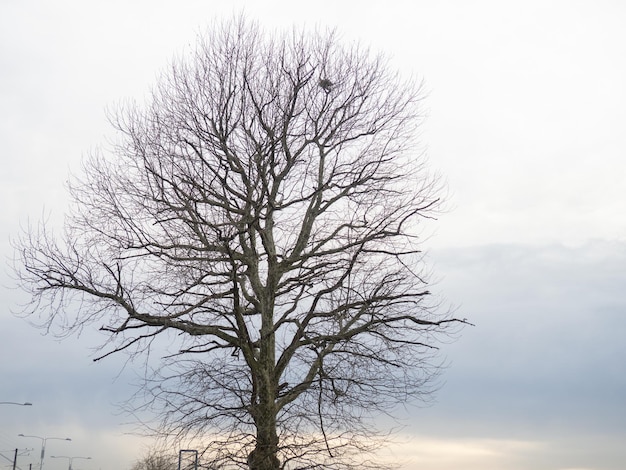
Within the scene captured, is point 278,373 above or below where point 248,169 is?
below

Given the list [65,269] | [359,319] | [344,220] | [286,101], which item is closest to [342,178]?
[344,220]

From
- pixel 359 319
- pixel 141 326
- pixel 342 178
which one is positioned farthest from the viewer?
pixel 342 178

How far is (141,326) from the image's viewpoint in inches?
466

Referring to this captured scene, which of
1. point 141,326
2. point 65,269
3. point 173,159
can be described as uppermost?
point 173,159

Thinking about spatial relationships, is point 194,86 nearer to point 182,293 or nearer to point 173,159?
point 173,159

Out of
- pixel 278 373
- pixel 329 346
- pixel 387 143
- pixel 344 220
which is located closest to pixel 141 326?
pixel 278 373

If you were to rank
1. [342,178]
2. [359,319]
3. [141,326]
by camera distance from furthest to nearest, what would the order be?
[342,178] → [359,319] → [141,326]

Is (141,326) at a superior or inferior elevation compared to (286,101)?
inferior

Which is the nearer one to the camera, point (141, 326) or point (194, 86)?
point (141, 326)

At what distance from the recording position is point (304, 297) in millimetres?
12391

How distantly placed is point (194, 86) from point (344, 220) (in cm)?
369

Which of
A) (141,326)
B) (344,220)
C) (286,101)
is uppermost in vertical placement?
(286,101)

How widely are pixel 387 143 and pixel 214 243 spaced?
3.94 m

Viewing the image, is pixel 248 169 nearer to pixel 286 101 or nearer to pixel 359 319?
pixel 286 101
